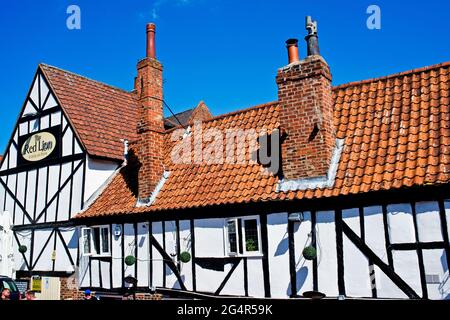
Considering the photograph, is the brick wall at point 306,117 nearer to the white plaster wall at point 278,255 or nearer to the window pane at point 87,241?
the white plaster wall at point 278,255

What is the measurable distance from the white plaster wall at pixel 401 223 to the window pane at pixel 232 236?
3.48 meters

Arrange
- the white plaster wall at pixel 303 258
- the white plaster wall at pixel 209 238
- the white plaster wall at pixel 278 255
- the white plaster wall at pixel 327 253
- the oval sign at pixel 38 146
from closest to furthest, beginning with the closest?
the white plaster wall at pixel 327 253
the white plaster wall at pixel 303 258
the white plaster wall at pixel 278 255
the white plaster wall at pixel 209 238
the oval sign at pixel 38 146

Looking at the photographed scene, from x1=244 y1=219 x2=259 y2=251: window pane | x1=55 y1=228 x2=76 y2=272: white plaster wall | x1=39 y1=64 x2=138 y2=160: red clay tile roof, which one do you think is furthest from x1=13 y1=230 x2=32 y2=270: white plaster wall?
x1=244 y1=219 x2=259 y2=251: window pane

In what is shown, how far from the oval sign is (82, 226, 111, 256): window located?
396 cm

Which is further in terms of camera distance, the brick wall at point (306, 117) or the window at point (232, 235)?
the window at point (232, 235)

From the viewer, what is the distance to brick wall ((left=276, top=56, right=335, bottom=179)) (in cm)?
932

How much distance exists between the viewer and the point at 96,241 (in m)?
13.2

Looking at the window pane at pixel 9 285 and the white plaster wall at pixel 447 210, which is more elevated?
the white plaster wall at pixel 447 210

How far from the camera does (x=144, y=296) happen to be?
449 inches

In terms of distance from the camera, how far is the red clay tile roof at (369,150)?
27.0 ft

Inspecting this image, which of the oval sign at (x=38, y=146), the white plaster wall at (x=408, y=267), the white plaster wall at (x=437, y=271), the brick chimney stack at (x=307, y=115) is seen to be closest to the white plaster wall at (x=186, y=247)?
the brick chimney stack at (x=307, y=115)

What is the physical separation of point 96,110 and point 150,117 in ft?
16.5

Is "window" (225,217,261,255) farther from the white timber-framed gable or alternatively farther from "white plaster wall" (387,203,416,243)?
the white timber-framed gable

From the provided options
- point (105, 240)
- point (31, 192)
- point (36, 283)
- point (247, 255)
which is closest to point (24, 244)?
point (36, 283)
